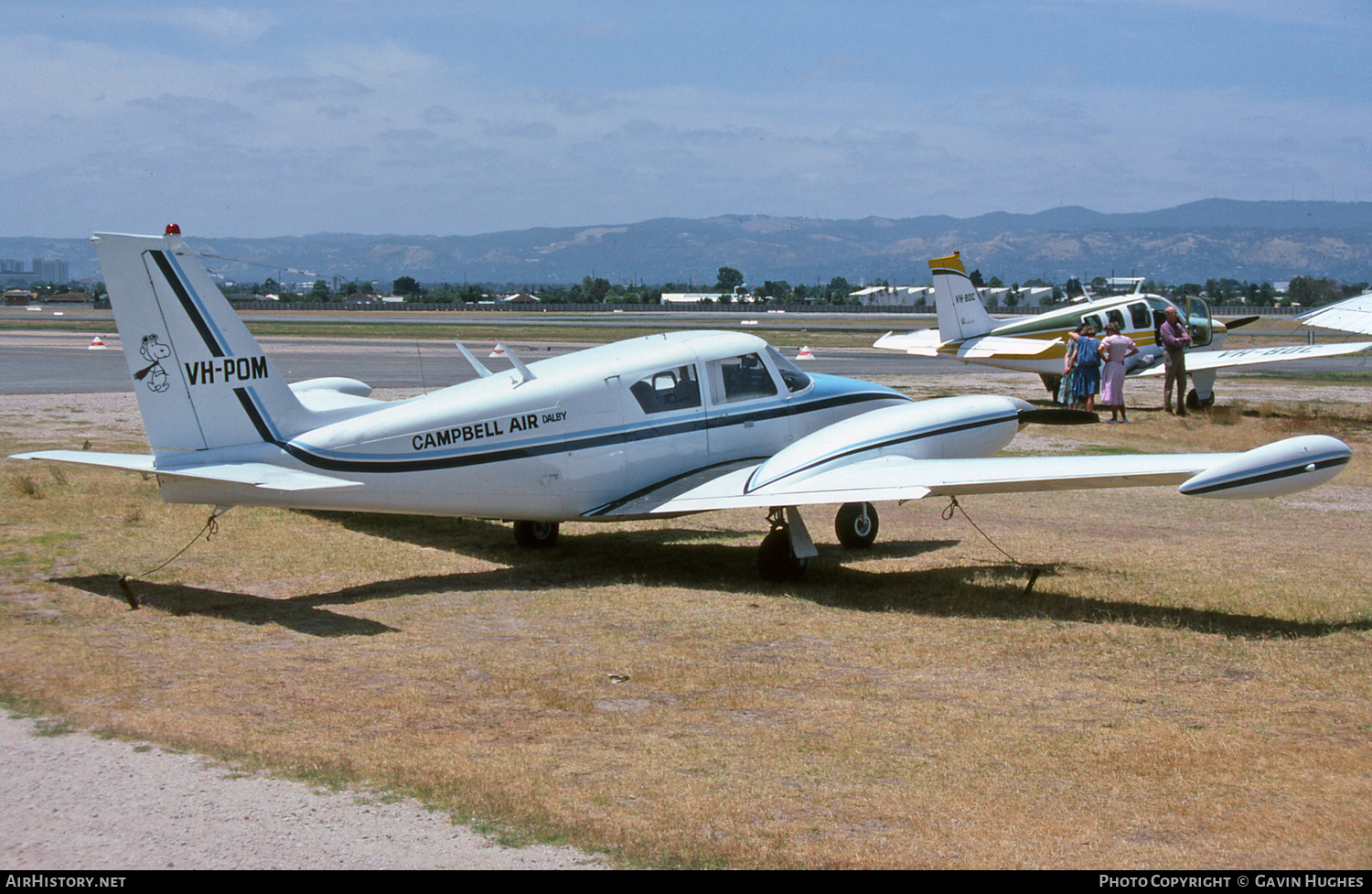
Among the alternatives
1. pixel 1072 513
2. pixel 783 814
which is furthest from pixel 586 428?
pixel 1072 513

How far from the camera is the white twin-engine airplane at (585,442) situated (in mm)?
9703

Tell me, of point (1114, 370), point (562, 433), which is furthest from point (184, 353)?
point (1114, 370)

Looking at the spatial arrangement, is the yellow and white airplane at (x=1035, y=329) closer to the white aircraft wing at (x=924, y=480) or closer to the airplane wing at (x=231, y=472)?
the white aircraft wing at (x=924, y=480)

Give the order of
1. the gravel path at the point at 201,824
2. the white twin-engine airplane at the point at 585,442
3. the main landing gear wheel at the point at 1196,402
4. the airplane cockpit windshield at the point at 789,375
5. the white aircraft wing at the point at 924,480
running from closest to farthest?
the gravel path at the point at 201,824, the white aircraft wing at the point at 924,480, the white twin-engine airplane at the point at 585,442, the airplane cockpit windshield at the point at 789,375, the main landing gear wheel at the point at 1196,402

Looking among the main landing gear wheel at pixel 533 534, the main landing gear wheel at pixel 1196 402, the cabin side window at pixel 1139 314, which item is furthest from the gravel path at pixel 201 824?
the cabin side window at pixel 1139 314

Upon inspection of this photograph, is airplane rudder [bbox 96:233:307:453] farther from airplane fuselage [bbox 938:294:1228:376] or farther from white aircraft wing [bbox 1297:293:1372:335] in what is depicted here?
white aircraft wing [bbox 1297:293:1372:335]

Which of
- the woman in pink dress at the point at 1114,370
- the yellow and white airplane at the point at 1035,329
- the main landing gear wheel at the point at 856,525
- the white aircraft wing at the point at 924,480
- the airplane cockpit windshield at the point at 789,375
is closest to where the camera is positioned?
the white aircraft wing at the point at 924,480

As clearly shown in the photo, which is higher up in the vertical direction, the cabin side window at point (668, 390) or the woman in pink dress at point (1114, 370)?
the cabin side window at point (668, 390)

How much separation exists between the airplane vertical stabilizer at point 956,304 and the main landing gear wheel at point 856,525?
1624cm

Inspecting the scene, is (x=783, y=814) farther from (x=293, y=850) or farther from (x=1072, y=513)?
(x=1072, y=513)

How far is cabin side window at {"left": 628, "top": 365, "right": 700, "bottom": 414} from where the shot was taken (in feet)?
38.1

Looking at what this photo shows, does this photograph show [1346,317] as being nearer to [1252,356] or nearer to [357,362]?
[1252,356]

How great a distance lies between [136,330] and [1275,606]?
10.3 metres

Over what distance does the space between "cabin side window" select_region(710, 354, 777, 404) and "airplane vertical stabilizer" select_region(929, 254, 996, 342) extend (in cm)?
1675
